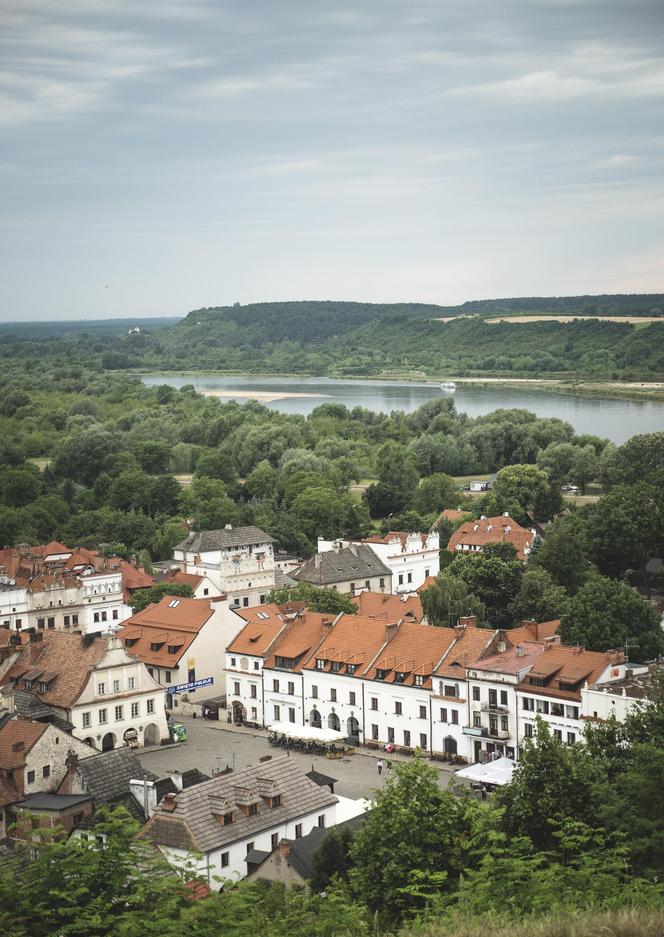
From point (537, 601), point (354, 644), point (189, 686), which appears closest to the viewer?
point (354, 644)

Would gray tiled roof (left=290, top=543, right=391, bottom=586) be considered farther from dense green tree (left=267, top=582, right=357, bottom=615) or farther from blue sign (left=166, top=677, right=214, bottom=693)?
blue sign (left=166, top=677, right=214, bottom=693)

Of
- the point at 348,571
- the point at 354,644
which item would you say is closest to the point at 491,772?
the point at 354,644

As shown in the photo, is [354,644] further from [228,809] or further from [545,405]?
[545,405]

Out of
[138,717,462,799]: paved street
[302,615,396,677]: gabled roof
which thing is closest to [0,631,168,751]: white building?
[138,717,462,799]: paved street

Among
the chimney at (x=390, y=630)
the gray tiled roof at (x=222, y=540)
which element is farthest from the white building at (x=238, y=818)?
the gray tiled roof at (x=222, y=540)

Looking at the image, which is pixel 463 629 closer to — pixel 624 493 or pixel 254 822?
pixel 254 822

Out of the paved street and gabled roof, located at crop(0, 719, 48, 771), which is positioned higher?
gabled roof, located at crop(0, 719, 48, 771)
